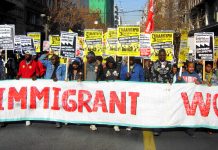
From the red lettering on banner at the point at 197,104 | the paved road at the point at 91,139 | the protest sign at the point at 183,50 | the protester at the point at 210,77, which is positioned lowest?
the paved road at the point at 91,139

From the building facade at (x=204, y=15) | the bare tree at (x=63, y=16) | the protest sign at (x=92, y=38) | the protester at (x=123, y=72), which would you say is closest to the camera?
the protester at (x=123, y=72)

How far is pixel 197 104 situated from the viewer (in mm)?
9836

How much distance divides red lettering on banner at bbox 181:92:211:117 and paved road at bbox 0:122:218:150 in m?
0.49

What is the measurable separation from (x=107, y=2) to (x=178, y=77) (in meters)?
159

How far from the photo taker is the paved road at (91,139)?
27.9ft

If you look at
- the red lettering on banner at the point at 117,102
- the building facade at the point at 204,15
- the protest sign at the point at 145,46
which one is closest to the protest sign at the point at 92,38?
the protest sign at the point at 145,46

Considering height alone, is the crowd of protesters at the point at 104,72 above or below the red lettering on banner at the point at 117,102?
above

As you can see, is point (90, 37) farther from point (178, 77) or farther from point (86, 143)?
point (86, 143)

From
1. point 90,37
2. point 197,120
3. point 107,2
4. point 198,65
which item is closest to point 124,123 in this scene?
point 197,120

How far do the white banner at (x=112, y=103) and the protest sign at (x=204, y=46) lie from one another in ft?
7.74

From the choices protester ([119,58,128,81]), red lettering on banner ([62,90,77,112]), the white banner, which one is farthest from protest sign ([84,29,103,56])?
red lettering on banner ([62,90,77,112])

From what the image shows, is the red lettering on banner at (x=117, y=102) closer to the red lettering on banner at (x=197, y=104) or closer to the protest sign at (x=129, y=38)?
the red lettering on banner at (x=197, y=104)

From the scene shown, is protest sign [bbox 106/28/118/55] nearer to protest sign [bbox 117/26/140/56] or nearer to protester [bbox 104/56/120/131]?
protest sign [bbox 117/26/140/56]

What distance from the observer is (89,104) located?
33.4ft
